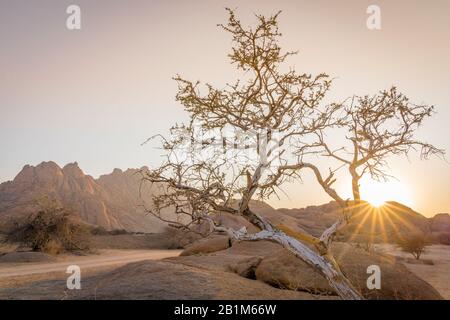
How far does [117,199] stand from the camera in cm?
9050

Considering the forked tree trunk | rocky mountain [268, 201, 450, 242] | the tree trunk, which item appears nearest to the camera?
the forked tree trunk

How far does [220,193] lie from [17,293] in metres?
6.84

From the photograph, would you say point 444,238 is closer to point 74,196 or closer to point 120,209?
point 120,209

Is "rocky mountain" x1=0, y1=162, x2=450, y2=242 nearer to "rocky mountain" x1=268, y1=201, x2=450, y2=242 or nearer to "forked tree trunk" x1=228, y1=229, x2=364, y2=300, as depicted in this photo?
"rocky mountain" x1=268, y1=201, x2=450, y2=242

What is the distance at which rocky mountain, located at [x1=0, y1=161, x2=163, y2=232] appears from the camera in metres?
65.0

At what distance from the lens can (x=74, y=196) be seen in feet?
246

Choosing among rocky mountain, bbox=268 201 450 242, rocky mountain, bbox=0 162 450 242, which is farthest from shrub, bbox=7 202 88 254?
rocky mountain, bbox=268 201 450 242

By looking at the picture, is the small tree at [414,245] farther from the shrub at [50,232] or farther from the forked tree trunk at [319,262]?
the shrub at [50,232]

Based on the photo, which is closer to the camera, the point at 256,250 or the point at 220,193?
the point at 220,193

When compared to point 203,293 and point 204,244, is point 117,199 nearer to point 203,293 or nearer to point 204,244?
point 204,244

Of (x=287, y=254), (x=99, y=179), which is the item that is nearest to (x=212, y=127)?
(x=287, y=254)

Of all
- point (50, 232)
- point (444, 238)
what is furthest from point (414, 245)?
point (50, 232)

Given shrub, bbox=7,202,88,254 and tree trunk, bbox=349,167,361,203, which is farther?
shrub, bbox=7,202,88,254

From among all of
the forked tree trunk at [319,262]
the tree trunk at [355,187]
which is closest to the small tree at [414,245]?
the tree trunk at [355,187]
